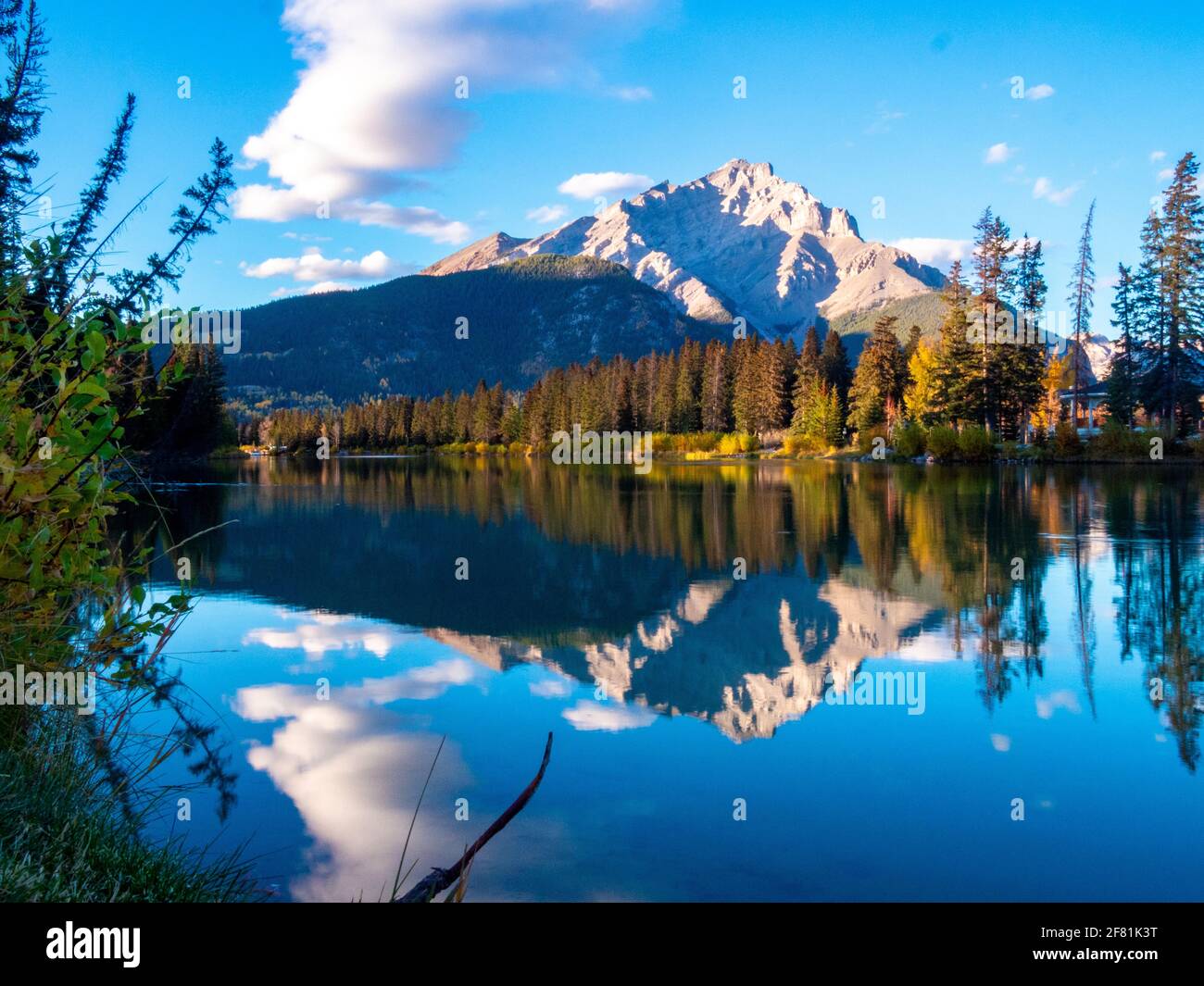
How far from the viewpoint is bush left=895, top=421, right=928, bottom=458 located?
48750 mm

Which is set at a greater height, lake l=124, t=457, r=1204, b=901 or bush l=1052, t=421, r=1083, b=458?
bush l=1052, t=421, r=1083, b=458

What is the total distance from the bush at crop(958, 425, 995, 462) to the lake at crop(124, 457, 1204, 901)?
95.6 ft

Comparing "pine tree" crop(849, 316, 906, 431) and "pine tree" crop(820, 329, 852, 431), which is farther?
"pine tree" crop(820, 329, 852, 431)

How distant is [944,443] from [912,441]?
107 inches

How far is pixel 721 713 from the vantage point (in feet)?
23.4

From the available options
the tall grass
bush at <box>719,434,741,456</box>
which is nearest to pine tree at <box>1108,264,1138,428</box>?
bush at <box>719,434,741,456</box>

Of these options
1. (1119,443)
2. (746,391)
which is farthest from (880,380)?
(1119,443)

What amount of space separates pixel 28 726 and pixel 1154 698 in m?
7.75

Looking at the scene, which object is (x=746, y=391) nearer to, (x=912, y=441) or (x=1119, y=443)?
(x=912, y=441)

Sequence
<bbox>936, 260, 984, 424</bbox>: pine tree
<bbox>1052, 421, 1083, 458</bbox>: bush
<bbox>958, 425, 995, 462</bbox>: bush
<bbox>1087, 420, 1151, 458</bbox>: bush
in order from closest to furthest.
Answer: <bbox>1087, 420, 1151, 458</bbox>: bush
<bbox>1052, 421, 1083, 458</bbox>: bush
<bbox>958, 425, 995, 462</bbox>: bush
<bbox>936, 260, 984, 424</bbox>: pine tree

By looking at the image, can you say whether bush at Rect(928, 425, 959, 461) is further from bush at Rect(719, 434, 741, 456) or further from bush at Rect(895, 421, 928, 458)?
bush at Rect(719, 434, 741, 456)

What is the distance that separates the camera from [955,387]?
161ft
